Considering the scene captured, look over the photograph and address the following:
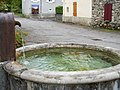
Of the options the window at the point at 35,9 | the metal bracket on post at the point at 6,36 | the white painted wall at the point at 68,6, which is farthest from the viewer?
the window at the point at 35,9

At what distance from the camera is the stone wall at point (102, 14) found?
1698 cm

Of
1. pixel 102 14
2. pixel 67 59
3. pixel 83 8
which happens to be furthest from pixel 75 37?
pixel 67 59

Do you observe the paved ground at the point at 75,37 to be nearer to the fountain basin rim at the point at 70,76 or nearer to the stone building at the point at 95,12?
the stone building at the point at 95,12

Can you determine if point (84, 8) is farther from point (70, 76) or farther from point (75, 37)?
point (70, 76)

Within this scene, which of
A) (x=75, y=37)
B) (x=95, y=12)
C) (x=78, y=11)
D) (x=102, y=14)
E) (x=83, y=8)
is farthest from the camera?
(x=78, y=11)

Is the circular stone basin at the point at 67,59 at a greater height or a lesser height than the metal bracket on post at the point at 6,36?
lesser

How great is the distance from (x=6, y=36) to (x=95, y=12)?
16.1 m

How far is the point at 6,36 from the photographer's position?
3.30 m

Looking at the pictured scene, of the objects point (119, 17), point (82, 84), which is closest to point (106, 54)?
point (82, 84)

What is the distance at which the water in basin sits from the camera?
4051 mm

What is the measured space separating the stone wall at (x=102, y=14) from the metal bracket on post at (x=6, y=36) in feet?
46.8

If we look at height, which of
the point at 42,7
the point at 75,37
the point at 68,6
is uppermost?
the point at 42,7

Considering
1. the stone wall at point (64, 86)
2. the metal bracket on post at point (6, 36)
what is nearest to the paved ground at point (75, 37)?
the metal bracket on post at point (6, 36)

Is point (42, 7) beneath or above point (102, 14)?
above
